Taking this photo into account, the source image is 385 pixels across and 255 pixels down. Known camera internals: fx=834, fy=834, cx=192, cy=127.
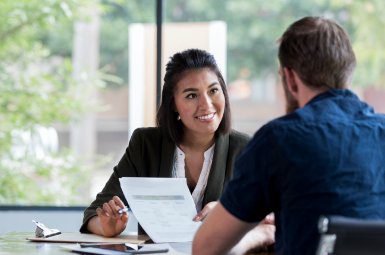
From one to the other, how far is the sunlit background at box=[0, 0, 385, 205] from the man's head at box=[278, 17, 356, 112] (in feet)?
10.2

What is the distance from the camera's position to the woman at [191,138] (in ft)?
9.84

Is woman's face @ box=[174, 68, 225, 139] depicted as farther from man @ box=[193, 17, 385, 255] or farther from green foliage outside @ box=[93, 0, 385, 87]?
green foliage outside @ box=[93, 0, 385, 87]

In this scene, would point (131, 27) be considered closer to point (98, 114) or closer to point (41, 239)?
point (98, 114)

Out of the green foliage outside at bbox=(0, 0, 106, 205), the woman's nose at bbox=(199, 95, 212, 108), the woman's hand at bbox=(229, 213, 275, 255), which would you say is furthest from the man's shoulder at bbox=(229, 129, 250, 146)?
the green foliage outside at bbox=(0, 0, 106, 205)

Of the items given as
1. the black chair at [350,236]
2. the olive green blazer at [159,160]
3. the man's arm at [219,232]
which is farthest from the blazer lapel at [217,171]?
the black chair at [350,236]

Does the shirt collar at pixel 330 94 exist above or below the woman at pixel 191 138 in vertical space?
above

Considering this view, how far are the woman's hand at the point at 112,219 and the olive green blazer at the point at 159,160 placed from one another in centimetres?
18

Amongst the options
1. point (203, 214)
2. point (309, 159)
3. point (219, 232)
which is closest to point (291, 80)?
point (309, 159)

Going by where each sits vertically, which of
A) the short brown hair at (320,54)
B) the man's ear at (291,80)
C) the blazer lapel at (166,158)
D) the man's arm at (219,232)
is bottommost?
the man's arm at (219,232)

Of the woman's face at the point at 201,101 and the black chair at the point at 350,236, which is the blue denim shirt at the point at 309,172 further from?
the woman's face at the point at 201,101

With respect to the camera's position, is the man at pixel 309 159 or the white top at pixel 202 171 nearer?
the man at pixel 309 159

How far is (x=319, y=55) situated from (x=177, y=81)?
4.06ft

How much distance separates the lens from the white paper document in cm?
258

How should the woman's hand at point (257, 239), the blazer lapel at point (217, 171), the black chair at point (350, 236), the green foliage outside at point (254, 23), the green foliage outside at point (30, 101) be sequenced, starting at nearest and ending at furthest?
the black chair at point (350, 236) < the woman's hand at point (257, 239) < the blazer lapel at point (217, 171) < the green foliage outside at point (30, 101) < the green foliage outside at point (254, 23)
